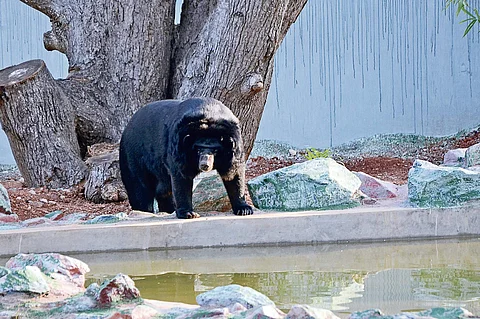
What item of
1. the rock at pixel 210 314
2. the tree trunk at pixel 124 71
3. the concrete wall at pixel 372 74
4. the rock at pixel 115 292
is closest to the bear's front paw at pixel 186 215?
the tree trunk at pixel 124 71

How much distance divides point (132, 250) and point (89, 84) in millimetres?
2709

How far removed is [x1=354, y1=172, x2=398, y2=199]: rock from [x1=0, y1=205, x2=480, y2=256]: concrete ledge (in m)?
0.88

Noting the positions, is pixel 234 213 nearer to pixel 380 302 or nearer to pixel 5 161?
pixel 380 302

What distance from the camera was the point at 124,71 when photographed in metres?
6.18

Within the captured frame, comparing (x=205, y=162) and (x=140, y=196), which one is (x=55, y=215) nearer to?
(x=140, y=196)

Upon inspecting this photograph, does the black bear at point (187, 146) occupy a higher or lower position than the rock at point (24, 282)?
higher

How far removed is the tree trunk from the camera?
5.61 meters

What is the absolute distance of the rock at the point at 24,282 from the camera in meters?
2.54

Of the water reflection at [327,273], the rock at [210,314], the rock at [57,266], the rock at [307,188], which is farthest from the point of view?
the rock at [307,188]

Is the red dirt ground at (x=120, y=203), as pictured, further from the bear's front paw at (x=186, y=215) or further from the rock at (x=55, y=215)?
the bear's front paw at (x=186, y=215)

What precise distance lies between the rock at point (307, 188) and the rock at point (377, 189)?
0.28 m

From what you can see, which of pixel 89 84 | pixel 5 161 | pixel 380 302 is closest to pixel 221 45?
pixel 89 84

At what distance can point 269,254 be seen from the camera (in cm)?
358

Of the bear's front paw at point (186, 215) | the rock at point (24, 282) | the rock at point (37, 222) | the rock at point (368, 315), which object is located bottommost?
the rock at point (37, 222)
